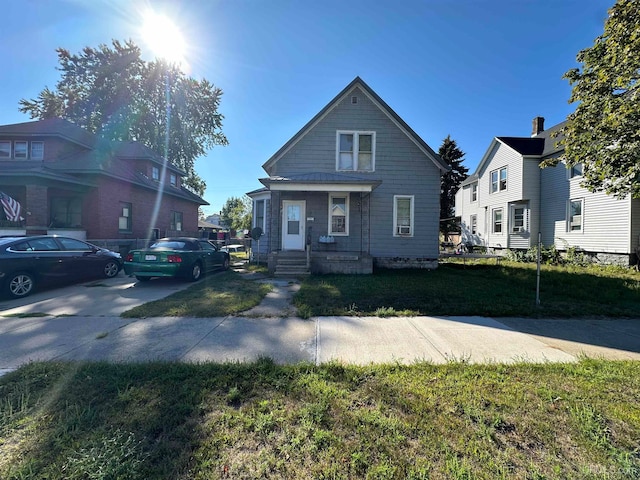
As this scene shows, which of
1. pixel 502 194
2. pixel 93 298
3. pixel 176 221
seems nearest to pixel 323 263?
pixel 93 298

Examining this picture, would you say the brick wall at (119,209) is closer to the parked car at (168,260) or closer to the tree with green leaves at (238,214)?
the parked car at (168,260)

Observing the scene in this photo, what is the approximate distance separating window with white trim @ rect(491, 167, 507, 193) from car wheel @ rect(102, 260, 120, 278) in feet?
75.7

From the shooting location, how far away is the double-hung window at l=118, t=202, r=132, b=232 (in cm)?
1605

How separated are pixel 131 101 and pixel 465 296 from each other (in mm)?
34206

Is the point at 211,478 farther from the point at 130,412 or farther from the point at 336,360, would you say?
the point at 336,360

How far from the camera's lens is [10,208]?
12.3 m

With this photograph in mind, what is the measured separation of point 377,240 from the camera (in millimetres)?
12461

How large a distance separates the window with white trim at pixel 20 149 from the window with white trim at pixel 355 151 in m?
16.7

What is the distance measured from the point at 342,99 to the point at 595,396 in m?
12.5

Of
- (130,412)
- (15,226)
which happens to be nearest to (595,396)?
(130,412)

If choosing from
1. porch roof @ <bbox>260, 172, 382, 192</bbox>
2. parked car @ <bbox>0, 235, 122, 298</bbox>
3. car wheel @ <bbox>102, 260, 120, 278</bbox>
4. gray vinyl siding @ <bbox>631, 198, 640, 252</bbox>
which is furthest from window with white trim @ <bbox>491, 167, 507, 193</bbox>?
parked car @ <bbox>0, 235, 122, 298</bbox>

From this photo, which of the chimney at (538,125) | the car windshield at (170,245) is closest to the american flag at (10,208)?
the car windshield at (170,245)

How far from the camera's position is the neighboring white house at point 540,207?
13.5 meters

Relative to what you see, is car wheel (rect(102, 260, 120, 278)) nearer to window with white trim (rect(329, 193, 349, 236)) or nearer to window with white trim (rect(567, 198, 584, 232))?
window with white trim (rect(329, 193, 349, 236))
